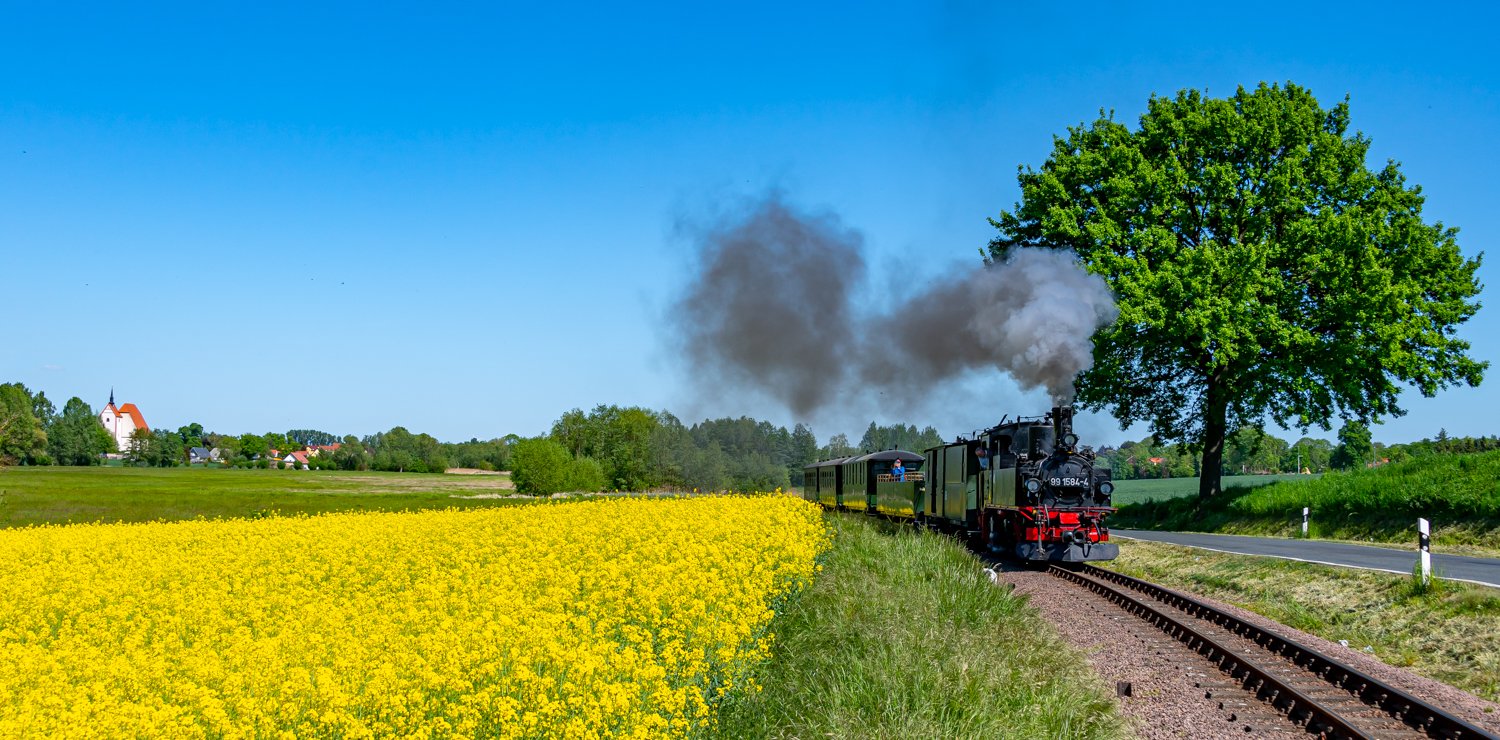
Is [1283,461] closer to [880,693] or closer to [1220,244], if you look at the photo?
[1220,244]

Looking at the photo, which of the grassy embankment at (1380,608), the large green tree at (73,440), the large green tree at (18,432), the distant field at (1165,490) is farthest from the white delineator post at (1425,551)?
the large green tree at (73,440)

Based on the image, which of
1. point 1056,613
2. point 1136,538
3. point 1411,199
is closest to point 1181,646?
point 1056,613

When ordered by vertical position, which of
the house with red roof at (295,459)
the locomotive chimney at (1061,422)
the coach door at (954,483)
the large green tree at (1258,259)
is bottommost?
the house with red roof at (295,459)

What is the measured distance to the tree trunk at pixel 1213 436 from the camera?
Result: 1228 inches

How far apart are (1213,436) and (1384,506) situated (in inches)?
293

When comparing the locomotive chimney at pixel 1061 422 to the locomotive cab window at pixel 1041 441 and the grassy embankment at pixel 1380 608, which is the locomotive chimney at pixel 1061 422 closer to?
the locomotive cab window at pixel 1041 441

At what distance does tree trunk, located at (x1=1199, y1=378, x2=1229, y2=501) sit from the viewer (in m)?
31.2

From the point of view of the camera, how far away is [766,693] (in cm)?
811

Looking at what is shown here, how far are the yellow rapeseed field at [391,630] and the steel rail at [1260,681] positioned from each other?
4.76 m

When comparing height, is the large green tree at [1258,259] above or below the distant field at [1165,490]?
above

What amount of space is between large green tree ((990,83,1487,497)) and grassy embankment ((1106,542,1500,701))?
10.1 m

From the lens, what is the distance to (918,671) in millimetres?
8547

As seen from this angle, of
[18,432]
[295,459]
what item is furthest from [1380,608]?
[295,459]

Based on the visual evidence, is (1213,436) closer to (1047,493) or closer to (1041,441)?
(1041,441)
